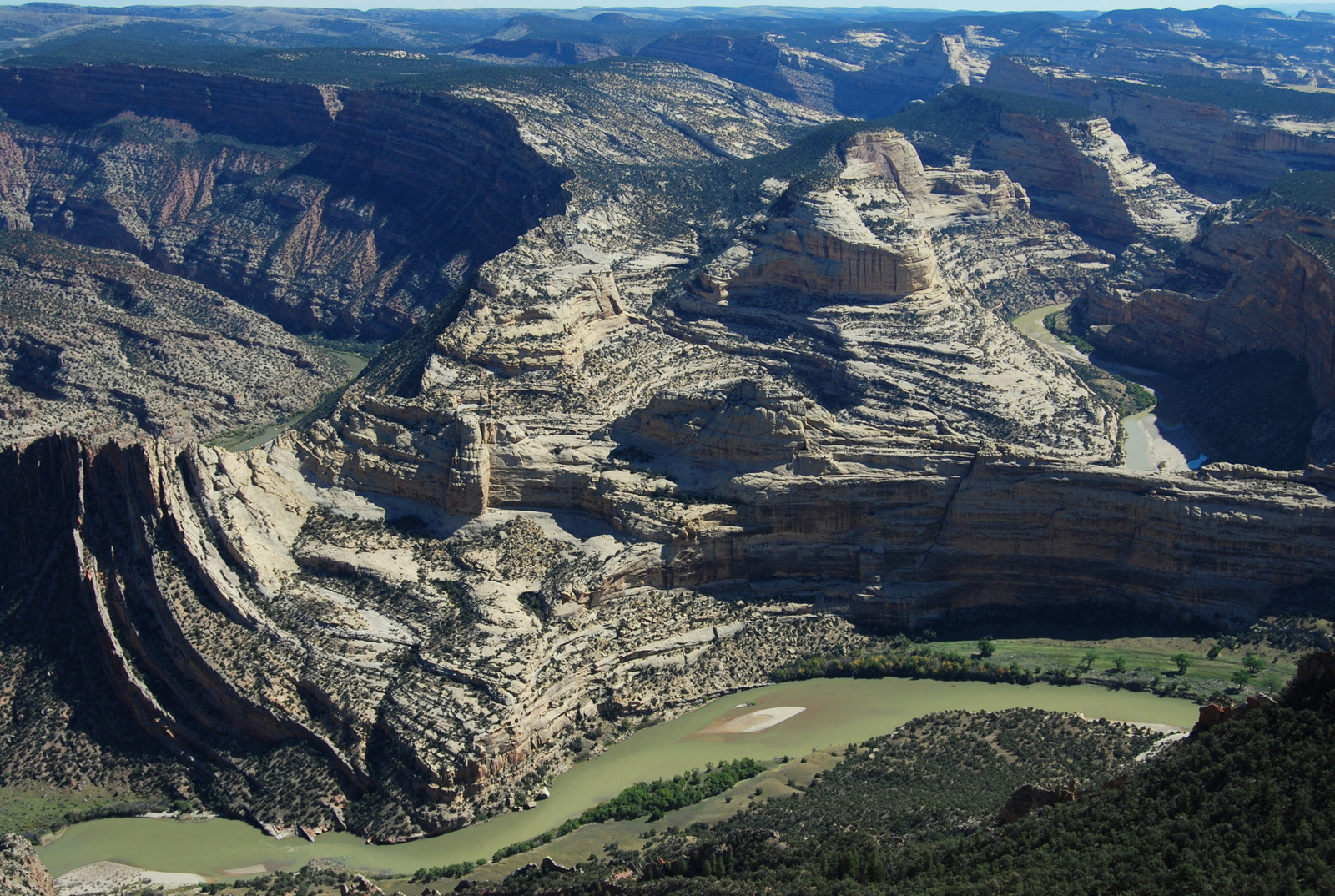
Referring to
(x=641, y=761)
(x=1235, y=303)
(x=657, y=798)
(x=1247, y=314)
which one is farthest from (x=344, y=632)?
(x=1235, y=303)

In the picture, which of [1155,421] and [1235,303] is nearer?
[1155,421]

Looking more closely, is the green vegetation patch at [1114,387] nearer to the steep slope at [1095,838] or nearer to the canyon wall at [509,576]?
the canyon wall at [509,576]

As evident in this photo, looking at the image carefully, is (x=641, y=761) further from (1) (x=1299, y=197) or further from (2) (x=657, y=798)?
(1) (x=1299, y=197)

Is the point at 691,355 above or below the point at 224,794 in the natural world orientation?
above

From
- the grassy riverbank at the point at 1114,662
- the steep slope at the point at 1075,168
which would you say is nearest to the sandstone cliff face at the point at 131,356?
the grassy riverbank at the point at 1114,662

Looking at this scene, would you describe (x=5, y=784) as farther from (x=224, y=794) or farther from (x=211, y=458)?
(x=211, y=458)

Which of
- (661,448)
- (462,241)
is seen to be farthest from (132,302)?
(661,448)
